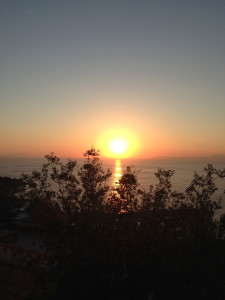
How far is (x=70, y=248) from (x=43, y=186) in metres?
4.12

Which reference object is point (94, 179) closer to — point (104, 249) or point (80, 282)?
point (104, 249)

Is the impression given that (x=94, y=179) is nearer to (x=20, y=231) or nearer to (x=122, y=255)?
(x=122, y=255)

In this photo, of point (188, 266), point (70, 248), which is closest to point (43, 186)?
point (70, 248)

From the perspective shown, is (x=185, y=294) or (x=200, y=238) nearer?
(x=185, y=294)

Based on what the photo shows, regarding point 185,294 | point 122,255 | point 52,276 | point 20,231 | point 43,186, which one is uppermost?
point 43,186

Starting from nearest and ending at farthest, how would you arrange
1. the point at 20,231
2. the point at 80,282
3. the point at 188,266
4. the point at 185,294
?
1. the point at 80,282
2. the point at 185,294
3. the point at 188,266
4. the point at 20,231

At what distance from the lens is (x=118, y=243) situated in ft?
37.3

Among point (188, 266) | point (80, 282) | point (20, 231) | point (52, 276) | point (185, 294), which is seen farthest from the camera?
point (20, 231)

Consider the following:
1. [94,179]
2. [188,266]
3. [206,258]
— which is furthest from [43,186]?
[206,258]

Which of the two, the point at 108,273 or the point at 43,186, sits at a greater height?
the point at 43,186

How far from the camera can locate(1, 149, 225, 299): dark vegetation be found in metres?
10.9

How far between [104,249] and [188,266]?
478 centimetres

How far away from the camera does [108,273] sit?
36.1 feet

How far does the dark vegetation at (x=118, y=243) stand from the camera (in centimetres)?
1092
